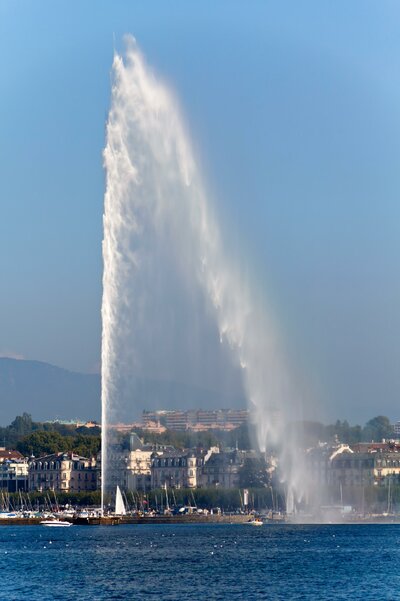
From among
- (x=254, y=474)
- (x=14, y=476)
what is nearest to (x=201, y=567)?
(x=254, y=474)

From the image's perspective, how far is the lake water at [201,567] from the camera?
169 ft

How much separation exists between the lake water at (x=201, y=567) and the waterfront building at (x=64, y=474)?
8510 cm

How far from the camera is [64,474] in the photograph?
181 metres

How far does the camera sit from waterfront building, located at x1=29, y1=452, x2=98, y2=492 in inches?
7126

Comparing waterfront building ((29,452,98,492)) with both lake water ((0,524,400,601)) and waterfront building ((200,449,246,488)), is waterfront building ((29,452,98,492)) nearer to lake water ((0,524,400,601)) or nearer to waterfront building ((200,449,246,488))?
waterfront building ((200,449,246,488))

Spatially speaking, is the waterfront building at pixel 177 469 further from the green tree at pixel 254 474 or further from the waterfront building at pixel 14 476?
the waterfront building at pixel 14 476

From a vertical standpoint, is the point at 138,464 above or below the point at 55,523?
above

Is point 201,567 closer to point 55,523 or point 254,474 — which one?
point 55,523

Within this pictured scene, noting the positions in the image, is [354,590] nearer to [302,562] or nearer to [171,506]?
[302,562]

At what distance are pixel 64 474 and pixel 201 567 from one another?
121040 mm

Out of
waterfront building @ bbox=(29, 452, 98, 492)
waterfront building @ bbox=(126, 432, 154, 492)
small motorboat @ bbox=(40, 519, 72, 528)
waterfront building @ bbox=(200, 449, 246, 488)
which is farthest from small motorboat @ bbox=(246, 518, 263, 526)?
waterfront building @ bbox=(29, 452, 98, 492)

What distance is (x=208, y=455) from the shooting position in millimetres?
171250

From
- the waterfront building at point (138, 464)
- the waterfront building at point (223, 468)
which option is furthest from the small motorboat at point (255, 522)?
the waterfront building at point (138, 464)

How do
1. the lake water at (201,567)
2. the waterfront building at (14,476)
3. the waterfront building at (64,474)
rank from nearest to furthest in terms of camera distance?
the lake water at (201,567) → the waterfront building at (64,474) → the waterfront building at (14,476)
